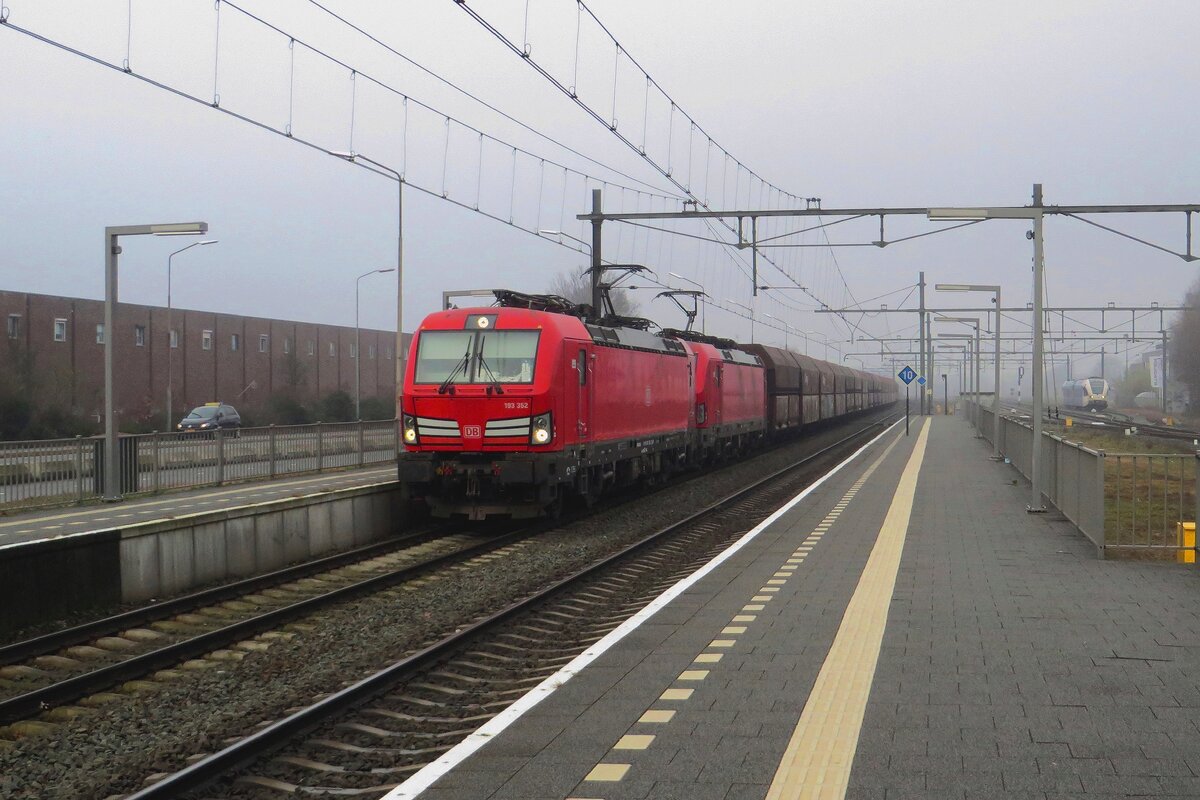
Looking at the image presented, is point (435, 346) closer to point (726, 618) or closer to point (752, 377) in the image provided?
point (726, 618)

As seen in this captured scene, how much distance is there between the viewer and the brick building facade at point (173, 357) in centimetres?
4212

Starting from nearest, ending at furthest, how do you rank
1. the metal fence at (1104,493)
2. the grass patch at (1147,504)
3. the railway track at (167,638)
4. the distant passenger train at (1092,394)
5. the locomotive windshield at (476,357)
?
1. the railway track at (167,638)
2. the metal fence at (1104,493)
3. the grass patch at (1147,504)
4. the locomotive windshield at (476,357)
5. the distant passenger train at (1092,394)

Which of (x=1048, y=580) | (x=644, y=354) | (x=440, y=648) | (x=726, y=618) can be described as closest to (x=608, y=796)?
(x=440, y=648)

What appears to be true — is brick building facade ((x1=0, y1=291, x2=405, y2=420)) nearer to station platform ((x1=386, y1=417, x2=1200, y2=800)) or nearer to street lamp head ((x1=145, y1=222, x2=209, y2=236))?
street lamp head ((x1=145, y1=222, x2=209, y2=236))

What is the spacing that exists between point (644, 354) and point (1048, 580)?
Result: 38.9ft

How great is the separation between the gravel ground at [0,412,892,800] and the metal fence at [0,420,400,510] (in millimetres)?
9780

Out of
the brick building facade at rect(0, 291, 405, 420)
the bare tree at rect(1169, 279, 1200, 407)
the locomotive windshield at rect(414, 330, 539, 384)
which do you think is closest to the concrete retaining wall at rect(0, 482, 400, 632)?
the locomotive windshield at rect(414, 330, 539, 384)

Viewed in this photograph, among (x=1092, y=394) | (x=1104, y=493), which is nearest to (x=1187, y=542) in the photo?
(x=1104, y=493)

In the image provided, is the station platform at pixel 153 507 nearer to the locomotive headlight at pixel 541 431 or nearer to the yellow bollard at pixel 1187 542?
the locomotive headlight at pixel 541 431

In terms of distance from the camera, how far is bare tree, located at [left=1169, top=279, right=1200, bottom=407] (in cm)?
7731

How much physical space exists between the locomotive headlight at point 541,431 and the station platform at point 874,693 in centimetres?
457

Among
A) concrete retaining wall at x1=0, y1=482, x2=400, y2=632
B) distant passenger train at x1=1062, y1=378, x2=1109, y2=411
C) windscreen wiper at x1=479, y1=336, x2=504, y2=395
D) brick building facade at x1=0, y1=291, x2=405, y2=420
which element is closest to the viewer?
concrete retaining wall at x1=0, y1=482, x2=400, y2=632

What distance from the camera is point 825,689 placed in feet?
23.0

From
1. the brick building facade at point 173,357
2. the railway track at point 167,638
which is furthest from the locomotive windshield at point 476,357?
the brick building facade at point 173,357
